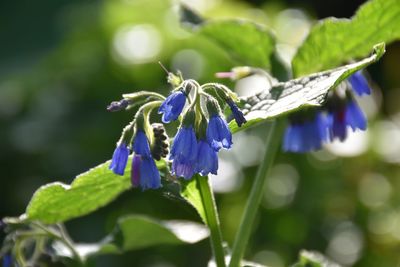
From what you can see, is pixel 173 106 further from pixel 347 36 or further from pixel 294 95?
Answer: pixel 347 36

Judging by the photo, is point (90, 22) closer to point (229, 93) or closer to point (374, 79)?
point (374, 79)

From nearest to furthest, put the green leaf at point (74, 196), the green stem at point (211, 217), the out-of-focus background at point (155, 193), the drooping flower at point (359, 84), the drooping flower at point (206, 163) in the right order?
the drooping flower at point (206, 163) < the green stem at point (211, 217) < the green leaf at point (74, 196) < the drooping flower at point (359, 84) < the out-of-focus background at point (155, 193)

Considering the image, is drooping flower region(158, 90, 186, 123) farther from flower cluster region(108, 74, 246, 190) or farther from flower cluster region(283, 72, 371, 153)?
flower cluster region(283, 72, 371, 153)

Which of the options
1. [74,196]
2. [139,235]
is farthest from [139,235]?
[74,196]

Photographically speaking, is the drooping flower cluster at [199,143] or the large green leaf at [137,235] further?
the large green leaf at [137,235]

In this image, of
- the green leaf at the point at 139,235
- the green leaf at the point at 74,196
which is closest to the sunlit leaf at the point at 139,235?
the green leaf at the point at 139,235

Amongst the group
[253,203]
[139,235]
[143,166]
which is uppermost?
[143,166]

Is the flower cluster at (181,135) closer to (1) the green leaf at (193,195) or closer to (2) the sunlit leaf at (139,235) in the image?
(1) the green leaf at (193,195)
